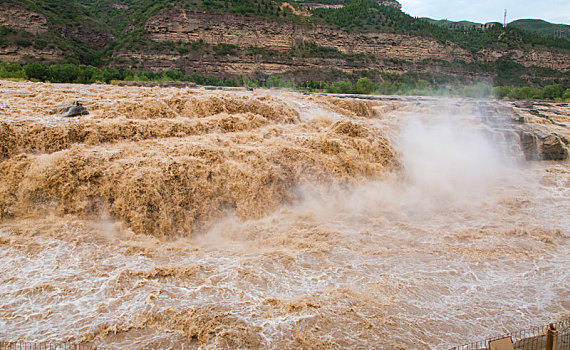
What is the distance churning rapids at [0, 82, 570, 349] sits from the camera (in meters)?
4.89

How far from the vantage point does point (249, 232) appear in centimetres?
786

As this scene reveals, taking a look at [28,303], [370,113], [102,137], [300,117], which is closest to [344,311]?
[28,303]

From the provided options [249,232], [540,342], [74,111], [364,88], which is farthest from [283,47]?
[540,342]

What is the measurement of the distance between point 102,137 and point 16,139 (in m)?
1.55

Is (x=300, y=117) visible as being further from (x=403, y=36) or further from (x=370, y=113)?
(x=403, y=36)

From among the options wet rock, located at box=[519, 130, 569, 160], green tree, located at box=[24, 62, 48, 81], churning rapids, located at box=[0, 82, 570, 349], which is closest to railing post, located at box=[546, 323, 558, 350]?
churning rapids, located at box=[0, 82, 570, 349]

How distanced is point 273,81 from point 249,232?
23998 millimetres

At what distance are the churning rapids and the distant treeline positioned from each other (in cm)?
975

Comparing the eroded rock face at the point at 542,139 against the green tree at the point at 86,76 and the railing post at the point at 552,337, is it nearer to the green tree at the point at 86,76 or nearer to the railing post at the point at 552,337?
the railing post at the point at 552,337

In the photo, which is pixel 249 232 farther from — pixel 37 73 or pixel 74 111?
pixel 37 73

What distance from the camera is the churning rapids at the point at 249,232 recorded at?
4.89m

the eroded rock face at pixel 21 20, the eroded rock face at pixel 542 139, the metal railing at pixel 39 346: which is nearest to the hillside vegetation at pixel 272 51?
the eroded rock face at pixel 21 20

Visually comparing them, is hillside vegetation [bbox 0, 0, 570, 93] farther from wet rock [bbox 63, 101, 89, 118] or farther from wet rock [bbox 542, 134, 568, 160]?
wet rock [bbox 542, 134, 568, 160]

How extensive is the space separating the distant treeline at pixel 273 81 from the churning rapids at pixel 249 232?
975cm
